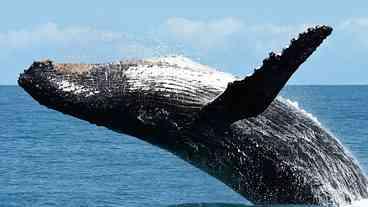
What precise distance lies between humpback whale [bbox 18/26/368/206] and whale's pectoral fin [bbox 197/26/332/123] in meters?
0.39

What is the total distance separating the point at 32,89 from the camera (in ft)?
39.1

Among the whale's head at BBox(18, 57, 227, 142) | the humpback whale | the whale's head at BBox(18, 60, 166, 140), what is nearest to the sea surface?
the humpback whale

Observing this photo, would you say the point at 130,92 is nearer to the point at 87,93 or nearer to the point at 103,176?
the point at 87,93

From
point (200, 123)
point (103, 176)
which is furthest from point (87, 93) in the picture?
point (103, 176)

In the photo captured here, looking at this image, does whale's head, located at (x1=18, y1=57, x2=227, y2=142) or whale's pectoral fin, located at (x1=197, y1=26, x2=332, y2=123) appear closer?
whale's pectoral fin, located at (x1=197, y1=26, x2=332, y2=123)

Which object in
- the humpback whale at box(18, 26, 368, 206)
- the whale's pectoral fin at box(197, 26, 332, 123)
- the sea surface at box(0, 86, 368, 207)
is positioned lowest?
the sea surface at box(0, 86, 368, 207)

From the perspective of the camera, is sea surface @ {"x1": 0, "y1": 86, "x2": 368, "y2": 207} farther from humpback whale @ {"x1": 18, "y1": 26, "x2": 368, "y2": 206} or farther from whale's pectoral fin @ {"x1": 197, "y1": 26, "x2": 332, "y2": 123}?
whale's pectoral fin @ {"x1": 197, "y1": 26, "x2": 332, "y2": 123}

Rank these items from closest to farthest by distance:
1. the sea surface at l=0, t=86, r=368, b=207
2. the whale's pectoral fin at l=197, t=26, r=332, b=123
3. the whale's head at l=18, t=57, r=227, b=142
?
the whale's pectoral fin at l=197, t=26, r=332, b=123
the whale's head at l=18, t=57, r=227, b=142
the sea surface at l=0, t=86, r=368, b=207

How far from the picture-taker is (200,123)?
38.9 ft

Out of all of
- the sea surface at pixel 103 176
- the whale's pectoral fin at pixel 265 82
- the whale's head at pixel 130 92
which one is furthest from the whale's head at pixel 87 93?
the sea surface at pixel 103 176

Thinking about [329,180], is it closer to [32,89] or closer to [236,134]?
[236,134]

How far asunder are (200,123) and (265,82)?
133 cm

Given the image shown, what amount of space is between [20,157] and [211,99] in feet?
57.4

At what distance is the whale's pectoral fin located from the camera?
417 inches
